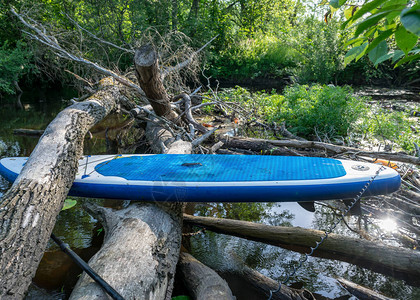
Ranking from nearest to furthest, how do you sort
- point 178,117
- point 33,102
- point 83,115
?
point 83,115 < point 178,117 < point 33,102

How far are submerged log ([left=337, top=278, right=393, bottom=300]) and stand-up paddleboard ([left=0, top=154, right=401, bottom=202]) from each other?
2.02 ft

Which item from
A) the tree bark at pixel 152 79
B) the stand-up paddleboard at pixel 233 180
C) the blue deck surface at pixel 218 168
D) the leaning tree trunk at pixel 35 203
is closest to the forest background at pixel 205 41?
the tree bark at pixel 152 79

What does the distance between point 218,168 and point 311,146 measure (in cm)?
174

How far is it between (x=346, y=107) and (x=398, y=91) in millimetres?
7398

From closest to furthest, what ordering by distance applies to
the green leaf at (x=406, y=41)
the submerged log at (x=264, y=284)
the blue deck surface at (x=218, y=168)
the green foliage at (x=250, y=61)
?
the green leaf at (x=406, y=41), the submerged log at (x=264, y=284), the blue deck surface at (x=218, y=168), the green foliage at (x=250, y=61)

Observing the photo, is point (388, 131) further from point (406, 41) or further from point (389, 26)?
point (406, 41)

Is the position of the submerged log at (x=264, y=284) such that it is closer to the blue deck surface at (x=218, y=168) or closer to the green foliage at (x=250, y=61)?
the blue deck surface at (x=218, y=168)

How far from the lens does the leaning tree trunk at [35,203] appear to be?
5.27ft

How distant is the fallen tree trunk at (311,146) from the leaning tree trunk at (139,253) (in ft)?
7.04

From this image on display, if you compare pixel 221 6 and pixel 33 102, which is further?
pixel 221 6

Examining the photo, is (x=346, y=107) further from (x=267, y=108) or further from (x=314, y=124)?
(x=267, y=108)

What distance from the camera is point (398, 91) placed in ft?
37.3

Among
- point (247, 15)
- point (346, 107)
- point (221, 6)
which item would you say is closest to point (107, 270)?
point (346, 107)

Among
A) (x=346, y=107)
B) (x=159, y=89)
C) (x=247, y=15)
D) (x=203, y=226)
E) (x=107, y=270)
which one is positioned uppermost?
(x=247, y=15)
